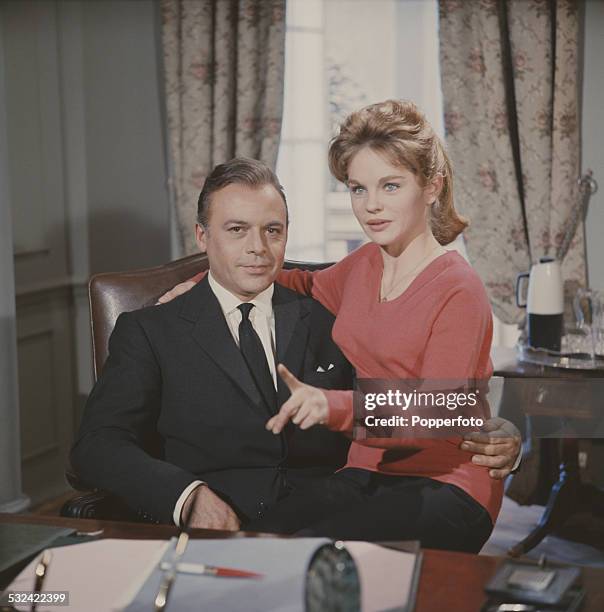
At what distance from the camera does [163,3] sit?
12.1 ft

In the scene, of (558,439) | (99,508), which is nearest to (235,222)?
(99,508)

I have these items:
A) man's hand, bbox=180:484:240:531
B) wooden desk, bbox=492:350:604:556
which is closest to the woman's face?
man's hand, bbox=180:484:240:531

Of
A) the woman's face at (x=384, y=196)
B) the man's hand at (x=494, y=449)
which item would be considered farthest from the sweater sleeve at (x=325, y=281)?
the man's hand at (x=494, y=449)

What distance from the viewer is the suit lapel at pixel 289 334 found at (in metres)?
1.95

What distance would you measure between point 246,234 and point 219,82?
1944mm

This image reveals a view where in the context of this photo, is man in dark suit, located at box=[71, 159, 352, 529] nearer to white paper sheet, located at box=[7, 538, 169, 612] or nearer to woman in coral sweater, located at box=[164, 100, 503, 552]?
woman in coral sweater, located at box=[164, 100, 503, 552]

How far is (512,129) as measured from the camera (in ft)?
11.6

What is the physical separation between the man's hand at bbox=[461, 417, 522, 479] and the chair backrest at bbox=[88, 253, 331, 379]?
65 cm

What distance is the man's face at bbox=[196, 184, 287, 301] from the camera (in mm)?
1901

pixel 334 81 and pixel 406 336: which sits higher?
pixel 334 81

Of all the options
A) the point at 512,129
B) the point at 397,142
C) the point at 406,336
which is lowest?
the point at 406,336

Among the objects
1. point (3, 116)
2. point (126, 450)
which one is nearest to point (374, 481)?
point (126, 450)

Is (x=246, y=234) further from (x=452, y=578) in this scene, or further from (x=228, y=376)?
(x=452, y=578)

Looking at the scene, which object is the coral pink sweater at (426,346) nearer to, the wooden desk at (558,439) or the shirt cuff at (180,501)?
the shirt cuff at (180,501)
